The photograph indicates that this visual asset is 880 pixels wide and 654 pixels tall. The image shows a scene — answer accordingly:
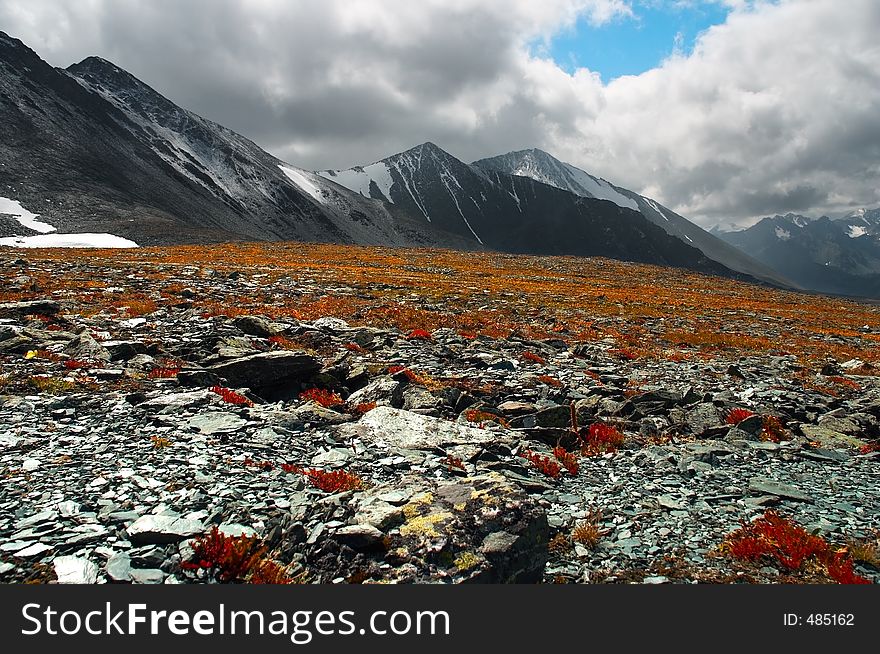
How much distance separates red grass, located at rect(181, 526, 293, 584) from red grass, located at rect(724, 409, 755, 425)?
12.7 metres

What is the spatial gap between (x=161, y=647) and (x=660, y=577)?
6.11m

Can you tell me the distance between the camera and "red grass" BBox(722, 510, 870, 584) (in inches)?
253

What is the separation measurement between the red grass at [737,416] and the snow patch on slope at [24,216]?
11390 cm

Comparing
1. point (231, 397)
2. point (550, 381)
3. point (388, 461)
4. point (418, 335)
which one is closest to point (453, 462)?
Answer: point (388, 461)

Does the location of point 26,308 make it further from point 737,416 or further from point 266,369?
point 737,416

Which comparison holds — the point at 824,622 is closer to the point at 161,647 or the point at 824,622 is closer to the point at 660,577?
the point at 660,577

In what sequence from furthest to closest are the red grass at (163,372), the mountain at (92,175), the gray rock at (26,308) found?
the mountain at (92,175) < the gray rock at (26,308) < the red grass at (163,372)

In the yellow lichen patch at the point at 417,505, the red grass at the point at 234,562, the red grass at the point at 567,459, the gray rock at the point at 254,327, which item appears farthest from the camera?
the gray rock at the point at 254,327

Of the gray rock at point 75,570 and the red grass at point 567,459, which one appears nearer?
the gray rock at point 75,570

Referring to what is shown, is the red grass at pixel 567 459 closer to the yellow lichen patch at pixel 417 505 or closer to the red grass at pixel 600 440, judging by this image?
the red grass at pixel 600 440

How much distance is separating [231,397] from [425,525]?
7009mm

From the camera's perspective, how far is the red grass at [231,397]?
11258 millimetres

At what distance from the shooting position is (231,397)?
11352mm

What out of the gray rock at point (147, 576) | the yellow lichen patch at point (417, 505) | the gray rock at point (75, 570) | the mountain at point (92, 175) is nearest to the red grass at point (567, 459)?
the yellow lichen patch at point (417, 505)
